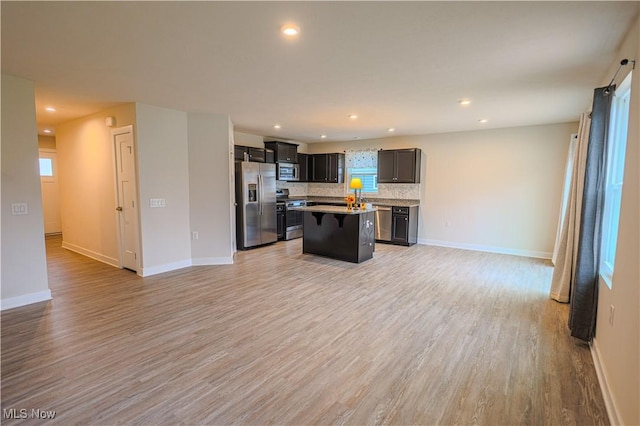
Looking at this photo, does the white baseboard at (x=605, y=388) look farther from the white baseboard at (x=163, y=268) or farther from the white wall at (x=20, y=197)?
the white wall at (x=20, y=197)

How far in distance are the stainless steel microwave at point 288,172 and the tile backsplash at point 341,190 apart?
37 cm

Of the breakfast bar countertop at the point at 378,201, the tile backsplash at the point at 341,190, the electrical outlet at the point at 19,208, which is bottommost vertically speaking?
the breakfast bar countertop at the point at 378,201

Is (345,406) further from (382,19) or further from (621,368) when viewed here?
(382,19)

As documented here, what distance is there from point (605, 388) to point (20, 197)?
563 centimetres

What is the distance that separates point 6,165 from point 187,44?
2.64 meters

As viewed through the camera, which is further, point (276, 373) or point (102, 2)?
point (276, 373)

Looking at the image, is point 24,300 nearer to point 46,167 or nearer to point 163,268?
point 163,268

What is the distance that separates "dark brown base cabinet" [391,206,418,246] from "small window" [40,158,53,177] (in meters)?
8.75

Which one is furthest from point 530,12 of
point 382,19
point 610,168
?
point 610,168


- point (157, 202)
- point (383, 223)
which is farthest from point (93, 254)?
point (383, 223)

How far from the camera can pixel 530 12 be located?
1.98 meters

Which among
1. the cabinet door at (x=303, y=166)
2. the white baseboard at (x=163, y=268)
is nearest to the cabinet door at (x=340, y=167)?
the cabinet door at (x=303, y=166)

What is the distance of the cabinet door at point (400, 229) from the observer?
271 inches

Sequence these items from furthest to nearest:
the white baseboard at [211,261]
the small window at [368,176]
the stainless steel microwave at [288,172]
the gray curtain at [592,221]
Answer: the small window at [368,176], the stainless steel microwave at [288,172], the white baseboard at [211,261], the gray curtain at [592,221]
